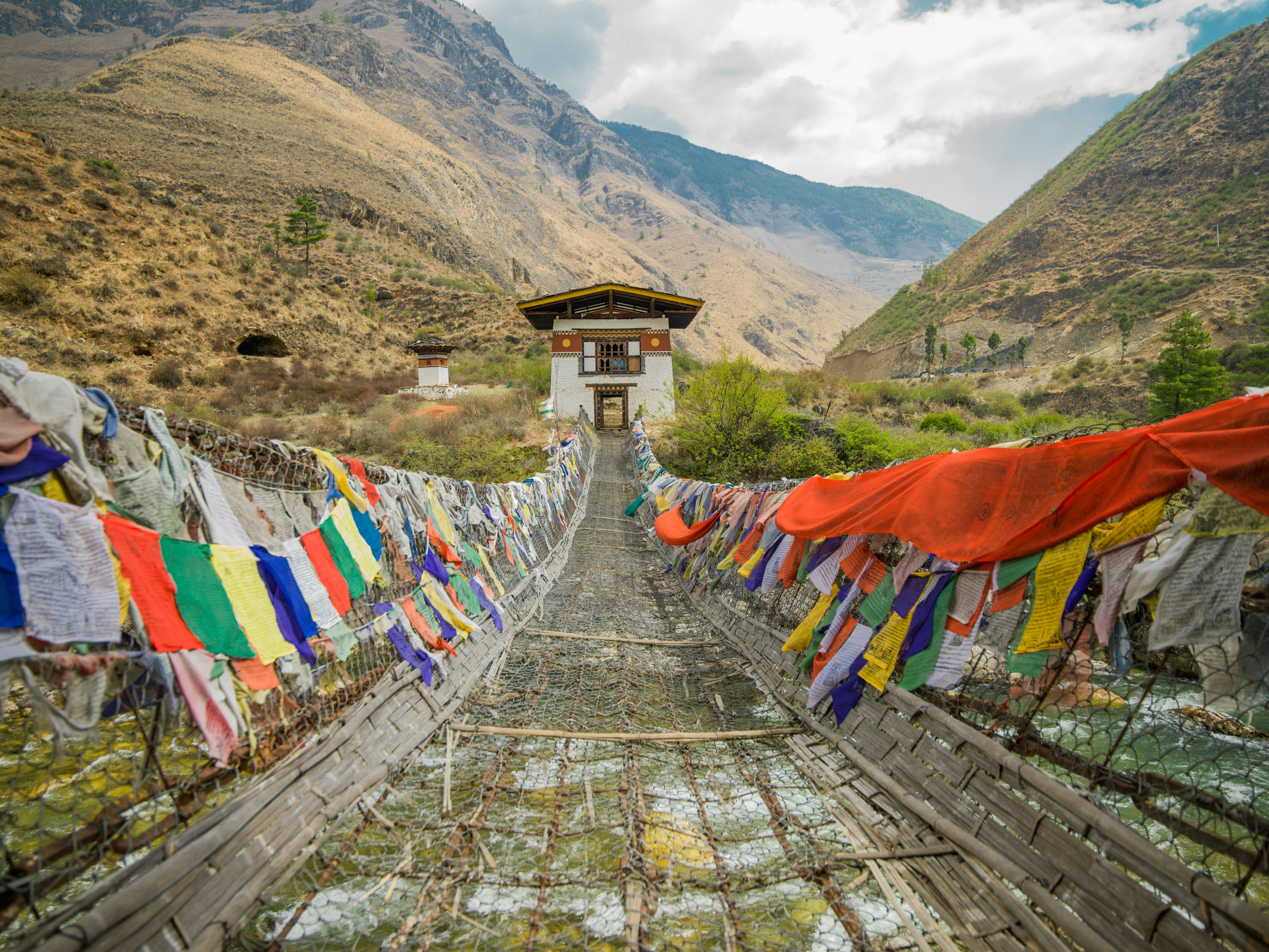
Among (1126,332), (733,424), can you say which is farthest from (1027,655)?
(1126,332)

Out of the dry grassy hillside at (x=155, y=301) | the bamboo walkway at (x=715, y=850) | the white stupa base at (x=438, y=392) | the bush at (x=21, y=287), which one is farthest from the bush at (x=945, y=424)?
the bush at (x=21, y=287)

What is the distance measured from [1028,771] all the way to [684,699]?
3.27m

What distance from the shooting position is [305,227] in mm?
40375

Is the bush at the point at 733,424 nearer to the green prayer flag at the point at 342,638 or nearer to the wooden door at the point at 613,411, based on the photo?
the wooden door at the point at 613,411

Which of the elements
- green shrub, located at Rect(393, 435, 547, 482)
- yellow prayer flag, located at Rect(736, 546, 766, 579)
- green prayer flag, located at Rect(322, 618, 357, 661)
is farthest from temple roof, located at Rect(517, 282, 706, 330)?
green prayer flag, located at Rect(322, 618, 357, 661)

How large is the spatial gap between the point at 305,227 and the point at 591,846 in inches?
1883

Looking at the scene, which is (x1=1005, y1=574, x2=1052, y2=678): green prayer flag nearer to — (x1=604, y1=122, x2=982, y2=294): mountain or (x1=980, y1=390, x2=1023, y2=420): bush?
(x1=980, y1=390, x2=1023, y2=420): bush

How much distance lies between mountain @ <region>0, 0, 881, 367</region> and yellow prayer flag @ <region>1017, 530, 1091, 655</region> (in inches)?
1335

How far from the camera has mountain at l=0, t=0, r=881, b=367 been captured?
4409cm

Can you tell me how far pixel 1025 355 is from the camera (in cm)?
4919

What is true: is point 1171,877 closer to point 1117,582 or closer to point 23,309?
point 1117,582

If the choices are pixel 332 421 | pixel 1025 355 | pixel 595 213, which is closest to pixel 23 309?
pixel 332 421

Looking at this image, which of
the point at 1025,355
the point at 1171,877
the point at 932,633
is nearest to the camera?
the point at 1171,877

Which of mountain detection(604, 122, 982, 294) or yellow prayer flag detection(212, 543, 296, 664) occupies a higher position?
mountain detection(604, 122, 982, 294)
